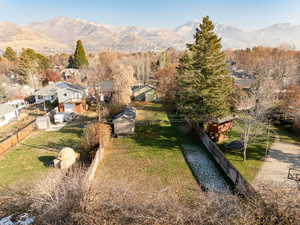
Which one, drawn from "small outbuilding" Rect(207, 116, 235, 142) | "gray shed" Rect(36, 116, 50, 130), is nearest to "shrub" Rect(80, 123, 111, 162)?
"gray shed" Rect(36, 116, 50, 130)

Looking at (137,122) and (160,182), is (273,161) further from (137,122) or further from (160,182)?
(137,122)

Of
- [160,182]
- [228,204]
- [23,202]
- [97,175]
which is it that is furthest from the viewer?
[97,175]

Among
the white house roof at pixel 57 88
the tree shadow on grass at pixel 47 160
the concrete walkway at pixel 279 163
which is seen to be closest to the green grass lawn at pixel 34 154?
the tree shadow on grass at pixel 47 160

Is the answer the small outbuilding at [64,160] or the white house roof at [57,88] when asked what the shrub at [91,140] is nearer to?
the small outbuilding at [64,160]

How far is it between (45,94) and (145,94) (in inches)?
801

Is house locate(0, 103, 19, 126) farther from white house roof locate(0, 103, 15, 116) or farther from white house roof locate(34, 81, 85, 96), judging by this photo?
white house roof locate(34, 81, 85, 96)

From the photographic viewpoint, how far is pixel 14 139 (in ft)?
66.2

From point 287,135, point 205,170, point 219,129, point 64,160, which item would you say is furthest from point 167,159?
point 287,135

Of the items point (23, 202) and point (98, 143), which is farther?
point (98, 143)

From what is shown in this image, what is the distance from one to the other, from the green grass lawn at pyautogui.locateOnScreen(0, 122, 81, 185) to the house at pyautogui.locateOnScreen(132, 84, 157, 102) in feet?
58.6

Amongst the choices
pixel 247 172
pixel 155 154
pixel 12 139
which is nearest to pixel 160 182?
pixel 155 154

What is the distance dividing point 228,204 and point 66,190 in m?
6.54

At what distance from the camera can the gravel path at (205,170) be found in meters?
12.6

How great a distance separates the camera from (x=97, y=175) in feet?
45.9
